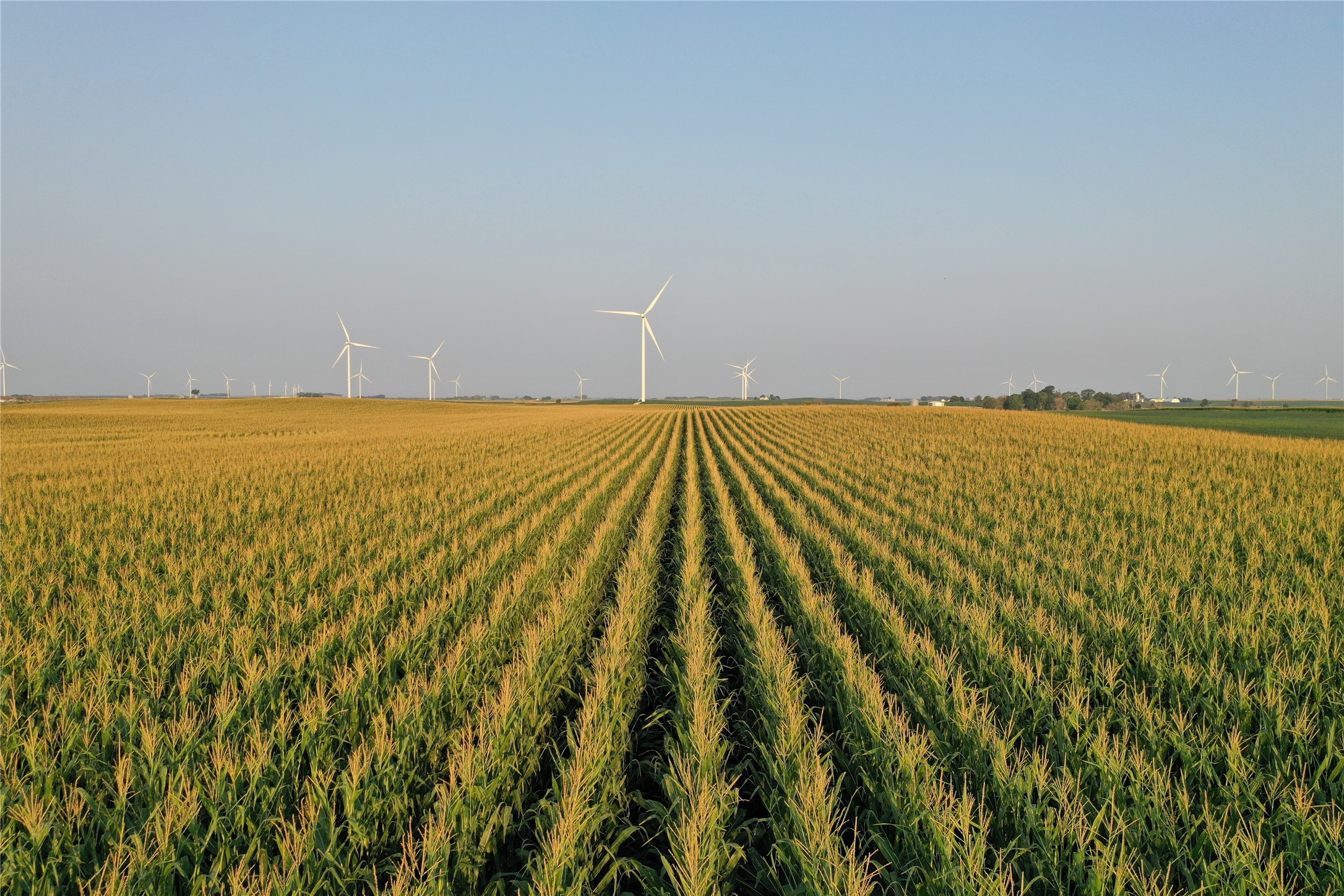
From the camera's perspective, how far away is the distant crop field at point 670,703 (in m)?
3.04

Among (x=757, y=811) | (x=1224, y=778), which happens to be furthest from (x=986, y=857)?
(x=1224, y=778)

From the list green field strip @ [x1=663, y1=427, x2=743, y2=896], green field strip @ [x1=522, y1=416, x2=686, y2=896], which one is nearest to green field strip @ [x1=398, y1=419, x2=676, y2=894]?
green field strip @ [x1=522, y1=416, x2=686, y2=896]

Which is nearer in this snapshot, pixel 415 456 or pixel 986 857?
pixel 986 857

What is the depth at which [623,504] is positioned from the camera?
13.8 metres

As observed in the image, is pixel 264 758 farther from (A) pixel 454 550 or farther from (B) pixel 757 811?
(A) pixel 454 550

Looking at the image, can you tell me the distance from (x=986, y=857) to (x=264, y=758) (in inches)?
169

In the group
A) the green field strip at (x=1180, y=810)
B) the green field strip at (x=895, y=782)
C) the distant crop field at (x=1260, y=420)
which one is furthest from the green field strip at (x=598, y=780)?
the distant crop field at (x=1260, y=420)

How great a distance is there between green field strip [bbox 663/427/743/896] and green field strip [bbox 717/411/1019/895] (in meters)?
0.85

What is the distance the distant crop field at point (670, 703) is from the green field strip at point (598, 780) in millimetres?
33

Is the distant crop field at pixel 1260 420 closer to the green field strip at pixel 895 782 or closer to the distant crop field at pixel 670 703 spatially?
the distant crop field at pixel 670 703

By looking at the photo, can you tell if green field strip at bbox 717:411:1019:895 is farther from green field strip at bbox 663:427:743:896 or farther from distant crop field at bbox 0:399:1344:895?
green field strip at bbox 663:427:743:896

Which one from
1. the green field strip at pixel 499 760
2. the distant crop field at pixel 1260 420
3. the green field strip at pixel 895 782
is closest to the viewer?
the green field strip at pixel 895 782

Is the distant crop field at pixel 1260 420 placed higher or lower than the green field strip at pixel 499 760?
higher

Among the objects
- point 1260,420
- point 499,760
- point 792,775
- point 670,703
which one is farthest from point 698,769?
point 1260,420
